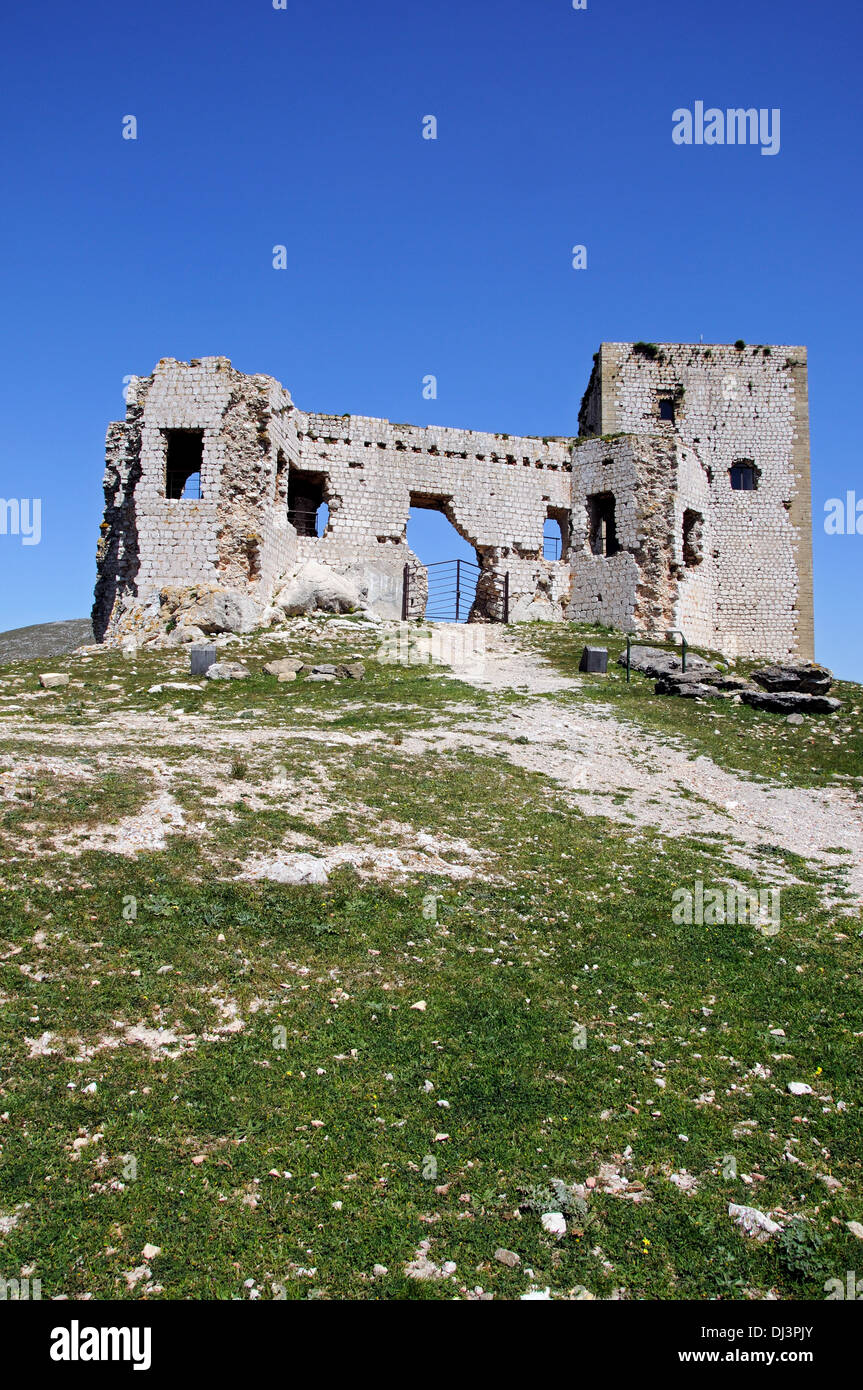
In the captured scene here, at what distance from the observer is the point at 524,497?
3312 centimetres

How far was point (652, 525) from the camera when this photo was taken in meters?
31.1

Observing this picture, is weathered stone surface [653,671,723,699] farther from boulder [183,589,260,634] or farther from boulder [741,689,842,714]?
boulder [183,589,260,634]

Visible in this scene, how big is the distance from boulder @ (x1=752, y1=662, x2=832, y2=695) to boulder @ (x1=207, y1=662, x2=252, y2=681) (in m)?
12.7

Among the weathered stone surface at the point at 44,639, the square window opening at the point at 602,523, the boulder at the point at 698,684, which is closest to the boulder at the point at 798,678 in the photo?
the boulder at the point at 698,684

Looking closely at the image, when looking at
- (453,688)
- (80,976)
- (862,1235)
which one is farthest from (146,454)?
(862,1235)

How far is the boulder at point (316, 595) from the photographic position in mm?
26938

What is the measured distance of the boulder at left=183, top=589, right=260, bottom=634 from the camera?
23.5 metres

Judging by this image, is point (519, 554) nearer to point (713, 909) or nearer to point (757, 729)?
point (757, 729)

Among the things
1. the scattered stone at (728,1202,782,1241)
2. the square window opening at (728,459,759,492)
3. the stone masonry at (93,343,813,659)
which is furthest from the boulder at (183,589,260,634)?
the square window opening at (728,459,759,492)

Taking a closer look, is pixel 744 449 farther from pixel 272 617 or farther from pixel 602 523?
pixel 272 617

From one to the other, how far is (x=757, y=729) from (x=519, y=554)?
1699 cm

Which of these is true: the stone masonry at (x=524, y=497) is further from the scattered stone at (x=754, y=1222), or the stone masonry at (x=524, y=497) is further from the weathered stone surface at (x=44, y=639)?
the weathered stone surface at (x=44, y=639)

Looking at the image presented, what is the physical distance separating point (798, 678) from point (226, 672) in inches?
541

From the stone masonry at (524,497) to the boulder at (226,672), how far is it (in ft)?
21.0
